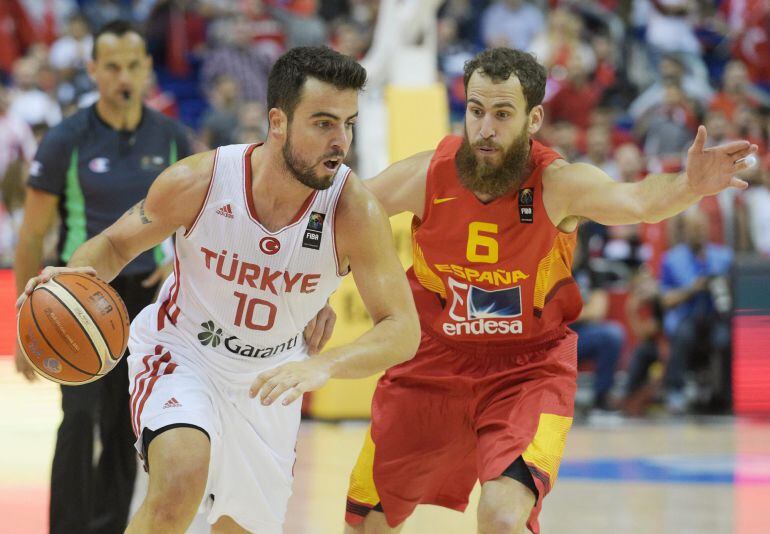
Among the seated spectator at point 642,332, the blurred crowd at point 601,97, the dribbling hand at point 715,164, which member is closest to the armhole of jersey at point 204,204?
the dribbling hand at point 715,164

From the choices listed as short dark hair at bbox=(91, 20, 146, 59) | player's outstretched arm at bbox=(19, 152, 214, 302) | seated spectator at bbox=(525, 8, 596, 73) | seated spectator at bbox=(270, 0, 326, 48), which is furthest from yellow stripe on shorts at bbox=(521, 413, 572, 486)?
seated spectator at bbox=(270, 0, 326, 48)

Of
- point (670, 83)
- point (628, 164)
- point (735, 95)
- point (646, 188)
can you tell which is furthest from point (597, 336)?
point (646, 188)

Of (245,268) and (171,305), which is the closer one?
(245,268)

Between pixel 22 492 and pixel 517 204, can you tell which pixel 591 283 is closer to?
pixel 22 492

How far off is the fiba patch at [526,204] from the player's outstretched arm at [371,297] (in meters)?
0.74

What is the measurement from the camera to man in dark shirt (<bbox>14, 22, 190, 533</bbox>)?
598cm

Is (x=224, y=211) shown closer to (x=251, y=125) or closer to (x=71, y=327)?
(x=71, y=327)

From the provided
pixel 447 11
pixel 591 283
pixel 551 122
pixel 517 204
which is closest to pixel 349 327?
pixel 591 283

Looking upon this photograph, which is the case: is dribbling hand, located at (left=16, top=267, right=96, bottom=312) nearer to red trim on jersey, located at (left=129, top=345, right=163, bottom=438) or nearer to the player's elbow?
red trim on jersey, located at (left=129, top=345, right=163, bottom=438)

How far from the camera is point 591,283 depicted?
11352 millimetres

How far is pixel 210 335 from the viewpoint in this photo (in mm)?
4781

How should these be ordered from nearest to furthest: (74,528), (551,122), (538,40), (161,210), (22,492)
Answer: (161,210) < (74,528) < (22,492) < (551,122) < (538,40)

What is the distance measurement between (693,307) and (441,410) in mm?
6948

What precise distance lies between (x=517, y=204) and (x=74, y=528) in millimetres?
2596
